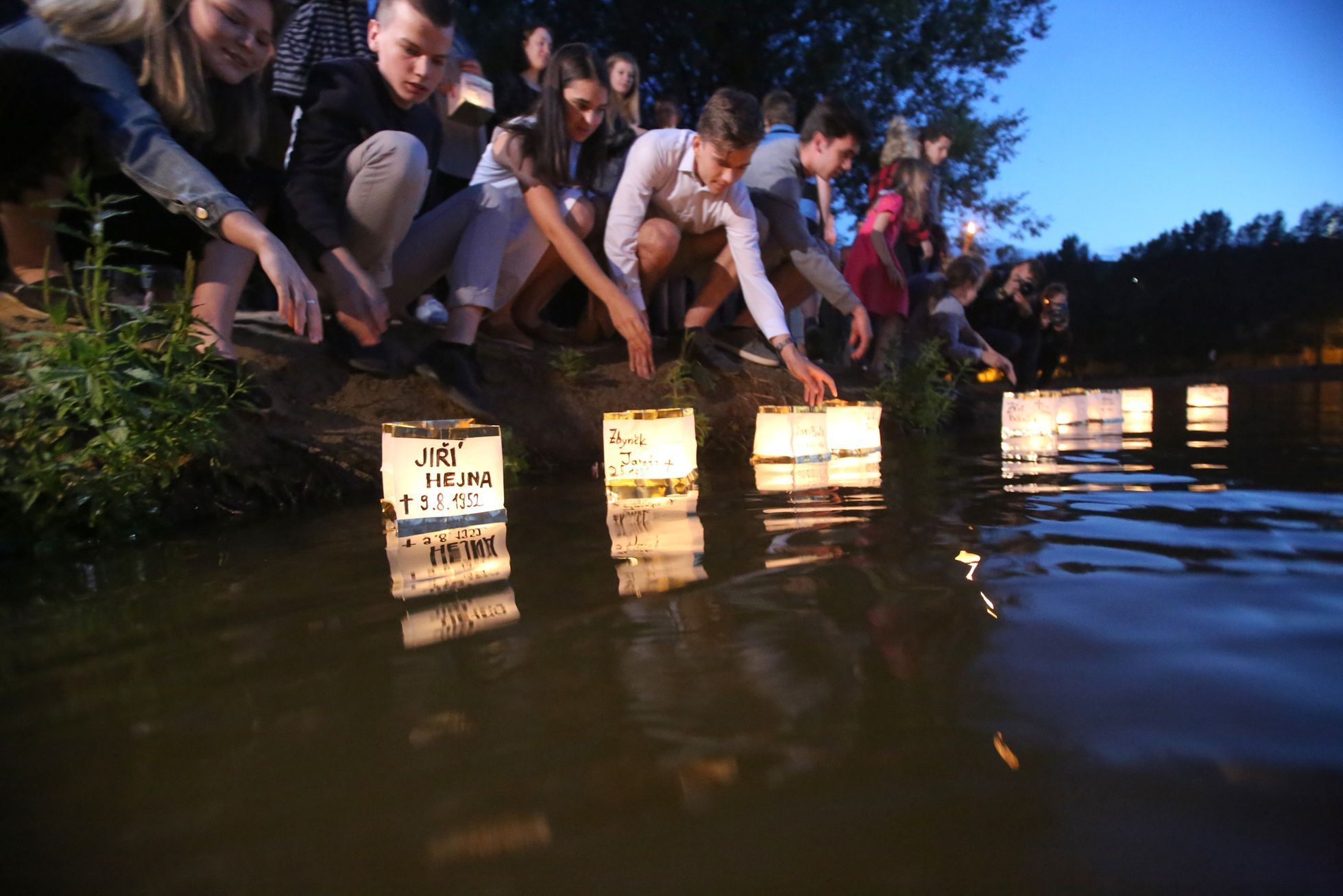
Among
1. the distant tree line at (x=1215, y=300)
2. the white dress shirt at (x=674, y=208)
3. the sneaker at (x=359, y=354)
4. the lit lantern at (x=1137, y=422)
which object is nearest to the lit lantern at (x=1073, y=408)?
the lit lantern at (x=1137, y=422)

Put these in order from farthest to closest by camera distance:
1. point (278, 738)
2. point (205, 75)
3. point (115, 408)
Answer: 1. point (205, 75)
2. point (115, 408)
3. point (278, 738)

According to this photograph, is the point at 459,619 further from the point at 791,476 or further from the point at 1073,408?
the point at 1073,408

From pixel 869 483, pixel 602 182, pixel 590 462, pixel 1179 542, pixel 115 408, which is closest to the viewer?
pixel 1179 542

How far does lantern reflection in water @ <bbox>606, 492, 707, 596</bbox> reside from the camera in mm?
1730

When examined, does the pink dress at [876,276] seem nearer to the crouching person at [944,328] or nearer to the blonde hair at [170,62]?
the crouching person at [944,328]

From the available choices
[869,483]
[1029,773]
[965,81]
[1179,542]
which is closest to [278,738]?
[1029,773]

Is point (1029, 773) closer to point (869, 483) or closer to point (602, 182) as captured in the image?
point (869, 483)

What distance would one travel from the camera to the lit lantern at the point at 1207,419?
512 cm

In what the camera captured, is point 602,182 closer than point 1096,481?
No

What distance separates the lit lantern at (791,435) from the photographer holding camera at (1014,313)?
4852 millimetres

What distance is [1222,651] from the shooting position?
1.23m

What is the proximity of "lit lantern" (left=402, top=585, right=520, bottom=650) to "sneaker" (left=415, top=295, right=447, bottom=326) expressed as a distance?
291 cm

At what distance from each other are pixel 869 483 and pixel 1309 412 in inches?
180

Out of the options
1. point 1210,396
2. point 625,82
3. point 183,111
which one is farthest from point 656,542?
point 1210,396
